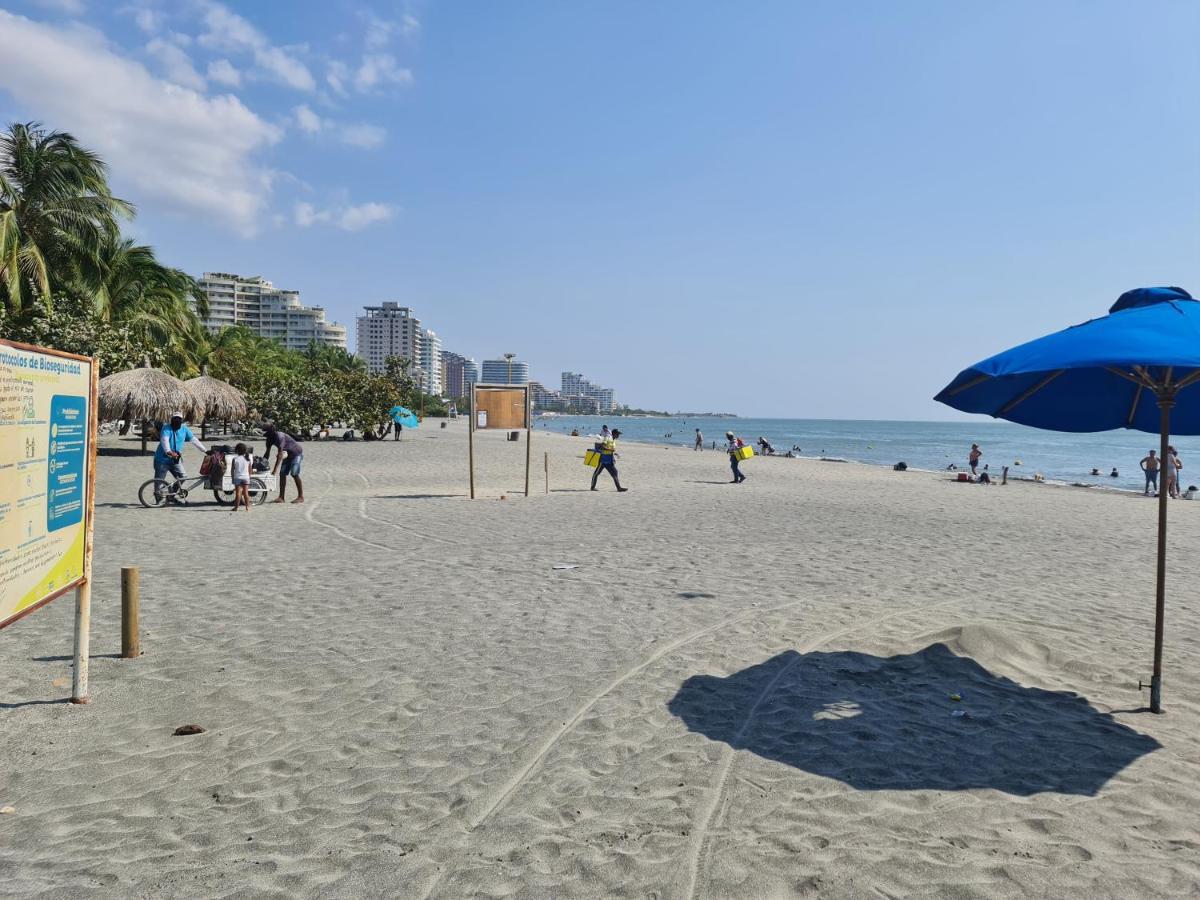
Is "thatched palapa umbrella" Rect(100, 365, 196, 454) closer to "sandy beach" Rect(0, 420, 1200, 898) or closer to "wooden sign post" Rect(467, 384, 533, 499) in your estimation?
"wooden sign post" Rect(467, 384, 533, 499)

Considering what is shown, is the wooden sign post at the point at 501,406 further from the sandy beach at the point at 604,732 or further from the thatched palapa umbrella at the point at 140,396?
the thatched palapa umbrella at the point at 140,396

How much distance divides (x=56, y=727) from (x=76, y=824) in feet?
4.76

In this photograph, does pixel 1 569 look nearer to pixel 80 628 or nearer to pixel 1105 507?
pixel 80 628

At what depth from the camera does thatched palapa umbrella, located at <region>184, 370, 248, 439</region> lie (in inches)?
1195

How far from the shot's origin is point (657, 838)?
3.67 metres

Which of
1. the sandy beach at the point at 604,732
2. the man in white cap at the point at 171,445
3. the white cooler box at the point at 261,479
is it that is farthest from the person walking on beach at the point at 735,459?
the man in white cap at the point at 171,445

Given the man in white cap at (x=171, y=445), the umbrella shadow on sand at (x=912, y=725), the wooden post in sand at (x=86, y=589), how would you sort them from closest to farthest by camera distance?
1. the umbrella shadow on sand at (x=912, y=725)
2. the wooden post in sand at (x=86, y=589)
3. the man in white cap at (x=171, y=445)

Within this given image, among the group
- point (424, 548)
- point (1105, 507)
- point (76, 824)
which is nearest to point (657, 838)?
point (76, 824)

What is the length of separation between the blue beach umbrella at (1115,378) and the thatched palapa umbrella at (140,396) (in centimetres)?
2651

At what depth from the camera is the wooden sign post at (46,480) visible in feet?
13.3

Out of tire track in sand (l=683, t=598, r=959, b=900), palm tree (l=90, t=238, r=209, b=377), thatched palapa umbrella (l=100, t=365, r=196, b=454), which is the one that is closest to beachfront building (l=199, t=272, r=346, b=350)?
palm tree (l=90, t=238, r=209, b=377)

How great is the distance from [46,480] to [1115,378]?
25.7 ft

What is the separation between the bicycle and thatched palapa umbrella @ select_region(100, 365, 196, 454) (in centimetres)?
1051

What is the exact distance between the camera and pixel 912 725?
16.4ft
